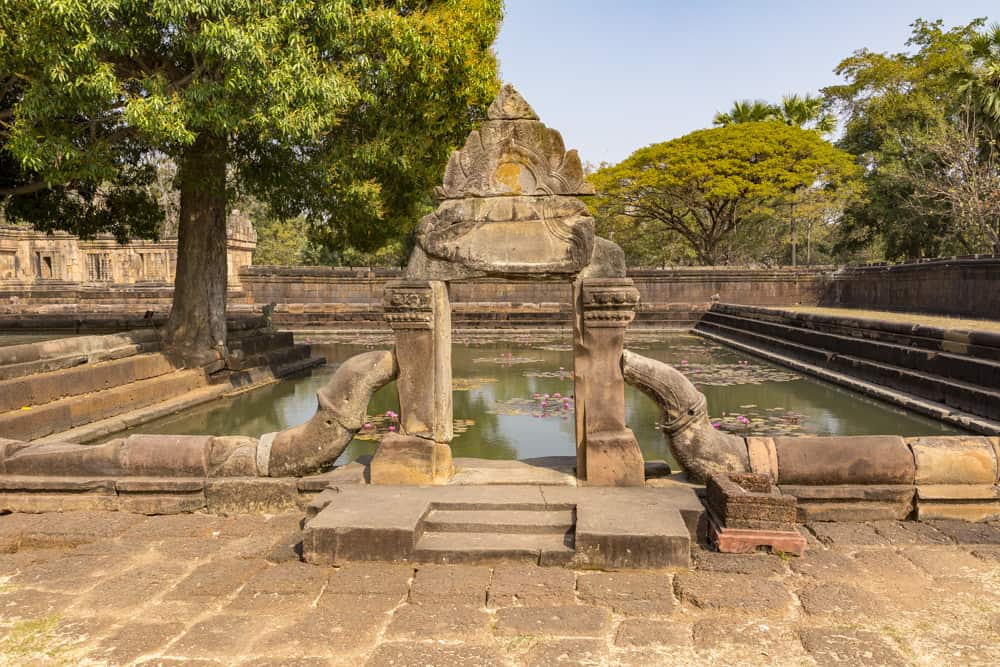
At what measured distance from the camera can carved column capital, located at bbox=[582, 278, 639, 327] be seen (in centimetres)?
411

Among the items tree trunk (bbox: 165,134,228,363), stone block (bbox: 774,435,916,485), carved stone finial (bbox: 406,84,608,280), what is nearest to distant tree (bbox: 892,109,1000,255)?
stone block (bbox: 774,435,916,485)

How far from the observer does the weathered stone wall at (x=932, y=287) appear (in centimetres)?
1526

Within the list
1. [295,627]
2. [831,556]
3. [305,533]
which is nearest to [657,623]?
[831,556]

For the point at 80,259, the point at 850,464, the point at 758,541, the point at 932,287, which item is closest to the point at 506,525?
the point at 758,541

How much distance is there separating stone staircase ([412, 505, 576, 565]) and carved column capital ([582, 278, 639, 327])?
115cm

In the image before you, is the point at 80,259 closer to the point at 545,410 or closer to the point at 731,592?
the point at 545,410

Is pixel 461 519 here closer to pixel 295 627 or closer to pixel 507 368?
pixel 295 627

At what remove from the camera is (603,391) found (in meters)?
4.21

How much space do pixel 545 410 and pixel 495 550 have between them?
17.1ft

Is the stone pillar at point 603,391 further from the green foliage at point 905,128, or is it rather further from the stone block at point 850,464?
the green foliage at point 905,128

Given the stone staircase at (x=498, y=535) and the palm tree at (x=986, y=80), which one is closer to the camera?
the stone staircase at (x=498, y=535)

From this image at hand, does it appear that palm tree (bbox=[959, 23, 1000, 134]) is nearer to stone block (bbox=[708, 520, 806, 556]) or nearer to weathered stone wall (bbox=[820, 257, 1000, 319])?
weathered stone wall (bbox=[820, 257, 1000, 319])

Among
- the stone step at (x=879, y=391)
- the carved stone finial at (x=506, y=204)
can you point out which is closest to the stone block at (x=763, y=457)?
the carved stone finial at (x=506, y=204)

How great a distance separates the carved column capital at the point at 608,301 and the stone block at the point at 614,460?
700 mm
